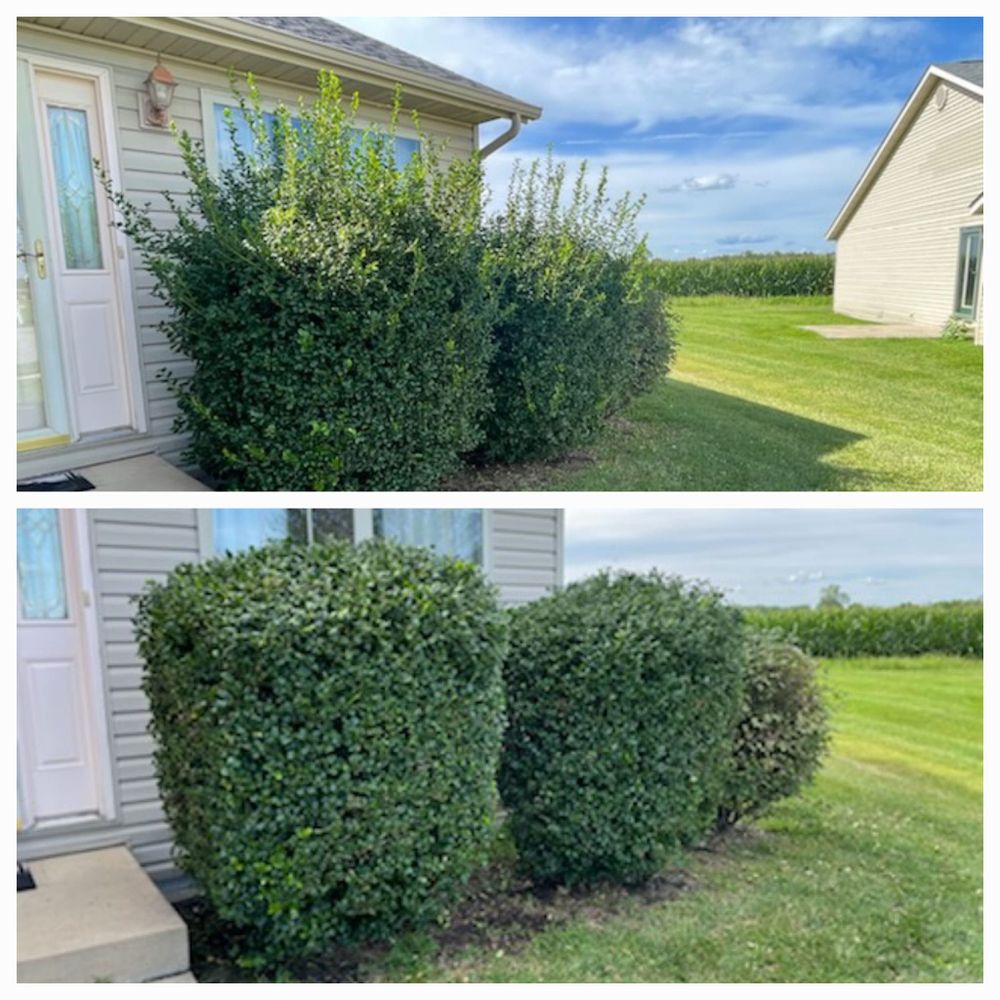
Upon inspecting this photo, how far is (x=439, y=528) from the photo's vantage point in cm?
517

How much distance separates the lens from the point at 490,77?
591 cm

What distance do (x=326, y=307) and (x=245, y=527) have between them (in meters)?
1.19

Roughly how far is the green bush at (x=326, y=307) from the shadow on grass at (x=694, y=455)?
871 millimetres

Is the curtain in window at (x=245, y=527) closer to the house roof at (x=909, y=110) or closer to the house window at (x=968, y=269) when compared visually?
the house roof at (x=909, y=110)

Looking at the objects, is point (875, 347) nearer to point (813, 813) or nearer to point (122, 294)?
point (813, 813)

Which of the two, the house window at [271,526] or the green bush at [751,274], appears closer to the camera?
the house window at [271,526]

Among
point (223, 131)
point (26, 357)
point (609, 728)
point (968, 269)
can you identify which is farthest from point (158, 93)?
point (968, 269)

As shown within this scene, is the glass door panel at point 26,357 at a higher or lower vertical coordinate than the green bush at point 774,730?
higher

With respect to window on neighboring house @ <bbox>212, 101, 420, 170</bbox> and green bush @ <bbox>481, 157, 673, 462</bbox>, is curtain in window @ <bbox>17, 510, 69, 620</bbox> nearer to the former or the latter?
window on neighboring house @ <bbox>212, 101, 420, 170</bbox>

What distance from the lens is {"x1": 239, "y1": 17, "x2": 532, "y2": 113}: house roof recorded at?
5035mm

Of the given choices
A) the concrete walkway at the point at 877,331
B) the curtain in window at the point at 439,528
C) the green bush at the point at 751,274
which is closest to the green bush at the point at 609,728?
the curtain in window at the point at 439,528

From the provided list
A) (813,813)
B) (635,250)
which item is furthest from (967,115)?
(813,813)

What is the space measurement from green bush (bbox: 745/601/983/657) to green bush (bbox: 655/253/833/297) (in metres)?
3.34

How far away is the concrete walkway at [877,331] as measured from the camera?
30.7ft
